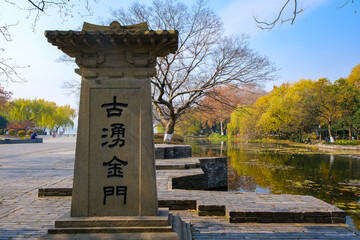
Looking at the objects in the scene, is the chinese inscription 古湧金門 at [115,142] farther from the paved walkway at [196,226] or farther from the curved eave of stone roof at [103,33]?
the paved walkway at [196,226]

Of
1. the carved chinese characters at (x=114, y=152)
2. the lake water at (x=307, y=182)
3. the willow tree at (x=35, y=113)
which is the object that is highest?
the willow tree at (x=35, y=113)

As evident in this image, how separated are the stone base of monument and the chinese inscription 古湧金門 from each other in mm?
231

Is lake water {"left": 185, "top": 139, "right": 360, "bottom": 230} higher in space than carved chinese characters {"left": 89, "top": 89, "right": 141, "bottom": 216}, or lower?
lower

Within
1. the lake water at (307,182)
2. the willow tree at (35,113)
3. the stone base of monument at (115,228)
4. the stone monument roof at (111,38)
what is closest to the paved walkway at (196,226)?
the stone base of monument at (115,228)

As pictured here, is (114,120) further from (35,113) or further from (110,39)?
(35,113)

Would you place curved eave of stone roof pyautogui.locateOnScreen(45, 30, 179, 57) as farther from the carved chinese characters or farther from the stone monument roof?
the carved chinese characters

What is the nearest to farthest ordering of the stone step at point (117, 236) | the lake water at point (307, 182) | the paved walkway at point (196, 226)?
the stone step at point (117, 236), the paved walkway at point (196, 226), the lake water at point (307, 182)

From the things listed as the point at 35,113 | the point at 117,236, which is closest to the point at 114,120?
the point at 117,236

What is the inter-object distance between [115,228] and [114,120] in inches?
48.3

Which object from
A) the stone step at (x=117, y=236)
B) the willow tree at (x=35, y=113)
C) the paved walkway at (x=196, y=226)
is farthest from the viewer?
the willow tree at (x=35, y=113)

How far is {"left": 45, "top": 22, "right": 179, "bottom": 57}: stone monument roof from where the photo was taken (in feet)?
9.26

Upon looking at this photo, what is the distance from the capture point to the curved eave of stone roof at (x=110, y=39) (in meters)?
2.82

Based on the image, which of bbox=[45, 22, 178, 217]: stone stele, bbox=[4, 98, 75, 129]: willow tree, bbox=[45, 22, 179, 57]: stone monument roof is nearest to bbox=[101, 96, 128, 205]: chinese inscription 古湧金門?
bbox=[45, 22, 178, 217]: stone stele

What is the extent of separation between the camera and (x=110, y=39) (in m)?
2.85
